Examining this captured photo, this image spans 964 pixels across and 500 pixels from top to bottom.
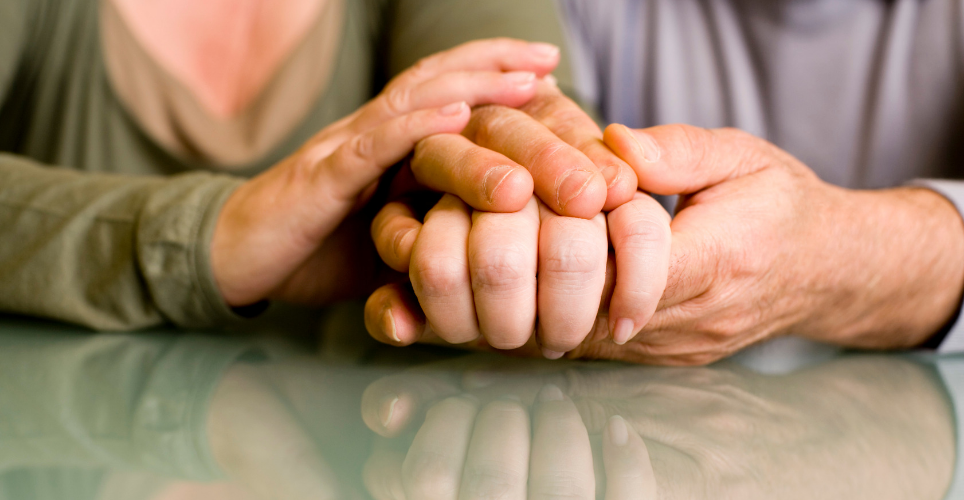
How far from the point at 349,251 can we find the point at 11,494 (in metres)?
0.41

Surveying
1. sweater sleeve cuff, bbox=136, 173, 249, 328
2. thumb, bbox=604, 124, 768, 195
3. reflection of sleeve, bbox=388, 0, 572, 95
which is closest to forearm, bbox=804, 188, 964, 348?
thumb, bbox=604, 124, 768, 195

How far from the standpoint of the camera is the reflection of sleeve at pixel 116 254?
63 centimetres

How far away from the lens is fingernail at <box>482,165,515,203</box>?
1.40 feet

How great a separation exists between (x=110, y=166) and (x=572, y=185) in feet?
3.12

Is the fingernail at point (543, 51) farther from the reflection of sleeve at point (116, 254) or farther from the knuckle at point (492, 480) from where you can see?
the knuckle at point (492, 480)

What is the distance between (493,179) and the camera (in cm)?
43

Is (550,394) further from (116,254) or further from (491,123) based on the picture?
(116,254)

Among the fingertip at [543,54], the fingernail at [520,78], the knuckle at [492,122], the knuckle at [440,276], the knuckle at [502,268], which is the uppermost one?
the fingertip at [543,54]

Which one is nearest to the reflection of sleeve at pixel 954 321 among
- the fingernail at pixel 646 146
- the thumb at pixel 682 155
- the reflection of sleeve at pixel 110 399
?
the thumb at pixel 682 155

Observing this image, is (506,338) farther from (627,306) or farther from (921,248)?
(921,248)

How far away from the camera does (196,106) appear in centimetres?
109

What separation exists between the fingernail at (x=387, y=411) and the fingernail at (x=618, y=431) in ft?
0.45

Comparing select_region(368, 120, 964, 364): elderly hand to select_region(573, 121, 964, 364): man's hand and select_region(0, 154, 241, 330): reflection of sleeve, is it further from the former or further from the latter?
select_region(0, 154, 241, 330): reflection of sleeve

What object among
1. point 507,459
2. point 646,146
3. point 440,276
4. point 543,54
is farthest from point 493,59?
point 507,459
